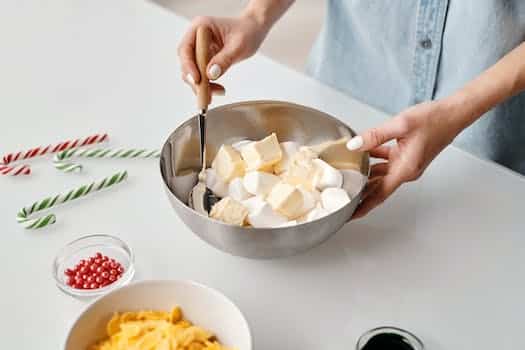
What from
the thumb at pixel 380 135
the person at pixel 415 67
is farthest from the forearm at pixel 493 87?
the thumb at pixel 380 135

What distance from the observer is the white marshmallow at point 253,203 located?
1.08m

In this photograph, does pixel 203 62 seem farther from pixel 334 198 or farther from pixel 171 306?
pixel 171 306

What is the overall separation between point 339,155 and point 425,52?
1.11 ft

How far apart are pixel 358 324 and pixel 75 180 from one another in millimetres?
566


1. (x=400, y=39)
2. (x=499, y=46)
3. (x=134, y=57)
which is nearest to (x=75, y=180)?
(x=134, y=57)

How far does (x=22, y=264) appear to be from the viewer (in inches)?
43.0

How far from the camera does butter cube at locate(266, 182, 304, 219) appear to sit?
106cm

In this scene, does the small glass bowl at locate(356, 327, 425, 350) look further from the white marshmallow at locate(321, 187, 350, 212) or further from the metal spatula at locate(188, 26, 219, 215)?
the metal spatula at locate(188, 26, 219, 215)

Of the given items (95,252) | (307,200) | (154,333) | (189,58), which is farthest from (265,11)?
(154,333)

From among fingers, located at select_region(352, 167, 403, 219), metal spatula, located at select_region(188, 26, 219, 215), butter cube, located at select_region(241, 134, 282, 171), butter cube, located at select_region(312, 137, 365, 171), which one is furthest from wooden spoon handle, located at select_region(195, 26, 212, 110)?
fingers, located at select_region(352, 167, 403, 219)

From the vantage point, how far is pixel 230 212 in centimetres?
105

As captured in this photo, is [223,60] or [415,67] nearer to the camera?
[223,60]

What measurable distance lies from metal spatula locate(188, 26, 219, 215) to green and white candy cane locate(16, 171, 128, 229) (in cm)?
16

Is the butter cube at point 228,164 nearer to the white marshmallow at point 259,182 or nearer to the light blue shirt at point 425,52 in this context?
the white marshmallow at point 259,182
